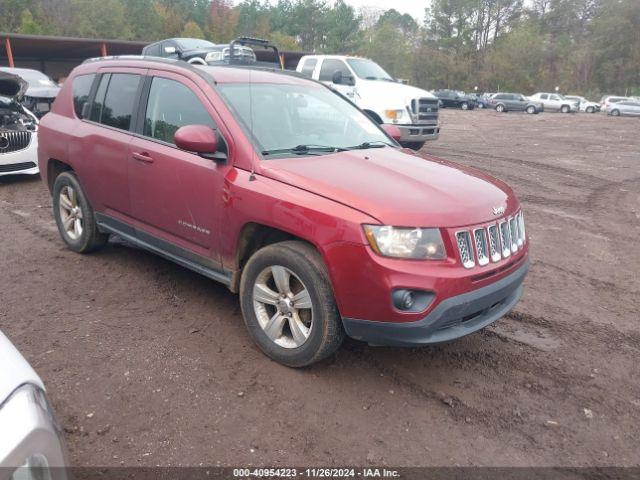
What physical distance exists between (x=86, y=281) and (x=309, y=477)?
→ 9.96 ft

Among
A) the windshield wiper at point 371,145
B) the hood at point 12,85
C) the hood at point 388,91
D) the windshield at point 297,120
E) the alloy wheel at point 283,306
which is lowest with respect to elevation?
the alloy wheel at point 283,306

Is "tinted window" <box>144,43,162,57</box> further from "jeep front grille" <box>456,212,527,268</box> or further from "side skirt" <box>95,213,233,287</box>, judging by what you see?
"jeep front grille" <box>456,212,527,268</box>

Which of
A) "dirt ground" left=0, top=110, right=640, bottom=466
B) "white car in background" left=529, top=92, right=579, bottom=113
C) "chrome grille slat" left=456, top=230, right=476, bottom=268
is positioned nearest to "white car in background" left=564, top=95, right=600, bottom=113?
"white car in background" left=529, top=92, right=579, bottom=113

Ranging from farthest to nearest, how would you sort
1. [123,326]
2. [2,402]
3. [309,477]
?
[123,326], [309,477], [2,402]

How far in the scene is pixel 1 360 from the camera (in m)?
1.70

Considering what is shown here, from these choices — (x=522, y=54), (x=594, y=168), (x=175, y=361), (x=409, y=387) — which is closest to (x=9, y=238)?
(x=175, y=361)

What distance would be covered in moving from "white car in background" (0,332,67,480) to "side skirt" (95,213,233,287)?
6.82 feet

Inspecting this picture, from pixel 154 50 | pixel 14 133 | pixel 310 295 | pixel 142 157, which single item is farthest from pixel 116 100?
pixel 154 50

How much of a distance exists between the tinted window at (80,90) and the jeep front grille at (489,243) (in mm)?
3781

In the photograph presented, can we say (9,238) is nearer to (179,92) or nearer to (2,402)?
(179,92)

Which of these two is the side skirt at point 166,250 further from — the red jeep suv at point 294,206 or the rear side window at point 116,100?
the rear side window at point 116,100

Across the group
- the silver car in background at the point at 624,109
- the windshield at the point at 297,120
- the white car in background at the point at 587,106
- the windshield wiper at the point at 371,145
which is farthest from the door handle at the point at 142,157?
the white car in background at the point at 587,106

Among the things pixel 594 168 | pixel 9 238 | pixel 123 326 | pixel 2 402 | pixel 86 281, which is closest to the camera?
pixel 2 402

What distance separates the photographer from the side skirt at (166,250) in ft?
12.6
